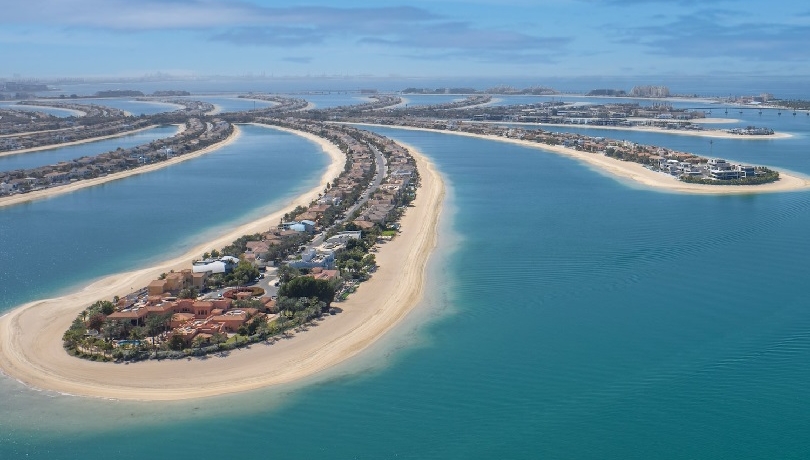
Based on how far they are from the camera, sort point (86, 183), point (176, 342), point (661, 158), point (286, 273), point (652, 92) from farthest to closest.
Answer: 1. point (652, 92)
2. point (661, 158)
3. point (86, 183)
4. point (286, 273)
5. point (176, 342)

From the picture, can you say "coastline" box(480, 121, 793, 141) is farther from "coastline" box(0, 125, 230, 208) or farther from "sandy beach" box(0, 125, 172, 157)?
"coastline" box(0, 125, 230, 208)

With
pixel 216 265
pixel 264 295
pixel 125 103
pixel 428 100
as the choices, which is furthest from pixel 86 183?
pixel 428 100

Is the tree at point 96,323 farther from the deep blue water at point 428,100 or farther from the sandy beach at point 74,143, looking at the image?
the deep blue water at point 428,100

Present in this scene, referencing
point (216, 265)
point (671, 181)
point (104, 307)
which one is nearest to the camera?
point (104, 307)

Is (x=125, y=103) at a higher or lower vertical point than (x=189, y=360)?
lower

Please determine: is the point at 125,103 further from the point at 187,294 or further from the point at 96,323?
the point at 96,323

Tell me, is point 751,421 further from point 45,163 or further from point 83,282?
point 45,163
